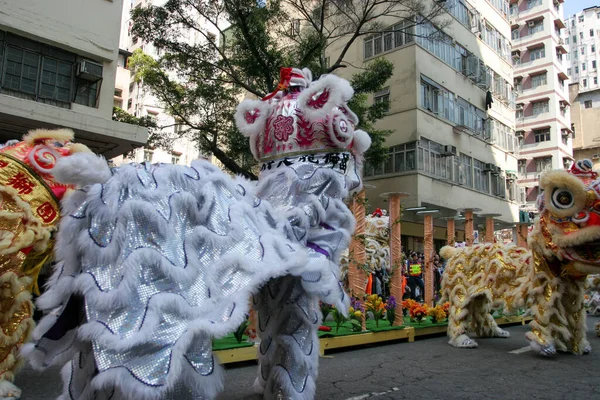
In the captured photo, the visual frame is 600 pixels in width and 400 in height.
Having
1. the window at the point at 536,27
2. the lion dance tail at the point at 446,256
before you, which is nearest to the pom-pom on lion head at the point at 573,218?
the lion dance tail at the point at 446,256

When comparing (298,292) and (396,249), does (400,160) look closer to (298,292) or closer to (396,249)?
(396,249)

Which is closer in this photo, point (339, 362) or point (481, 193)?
point (339, 362)

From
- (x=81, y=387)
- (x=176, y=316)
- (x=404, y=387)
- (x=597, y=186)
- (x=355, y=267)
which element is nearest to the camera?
(x=176, y=316)

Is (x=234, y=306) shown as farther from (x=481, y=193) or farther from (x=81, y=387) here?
(x=481, y=193)

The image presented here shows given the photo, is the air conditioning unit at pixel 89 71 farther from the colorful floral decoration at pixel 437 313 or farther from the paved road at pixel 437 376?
the colorful floral decoration at pixel 437 313

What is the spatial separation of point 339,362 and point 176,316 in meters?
3.40

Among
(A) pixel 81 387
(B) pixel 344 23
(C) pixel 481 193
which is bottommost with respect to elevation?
(A) pixel 81 387

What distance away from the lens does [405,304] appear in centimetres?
689

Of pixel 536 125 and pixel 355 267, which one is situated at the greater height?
pixel 536 125

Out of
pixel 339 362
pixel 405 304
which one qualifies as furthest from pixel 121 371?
pixel 405 304

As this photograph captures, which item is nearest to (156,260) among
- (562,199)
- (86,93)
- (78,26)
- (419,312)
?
(562,199)

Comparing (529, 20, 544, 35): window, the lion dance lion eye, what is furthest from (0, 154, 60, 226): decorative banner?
(529, 20, 544, 35): window

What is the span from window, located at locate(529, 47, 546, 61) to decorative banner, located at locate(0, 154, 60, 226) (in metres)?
34.7

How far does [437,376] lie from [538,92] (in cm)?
3217
